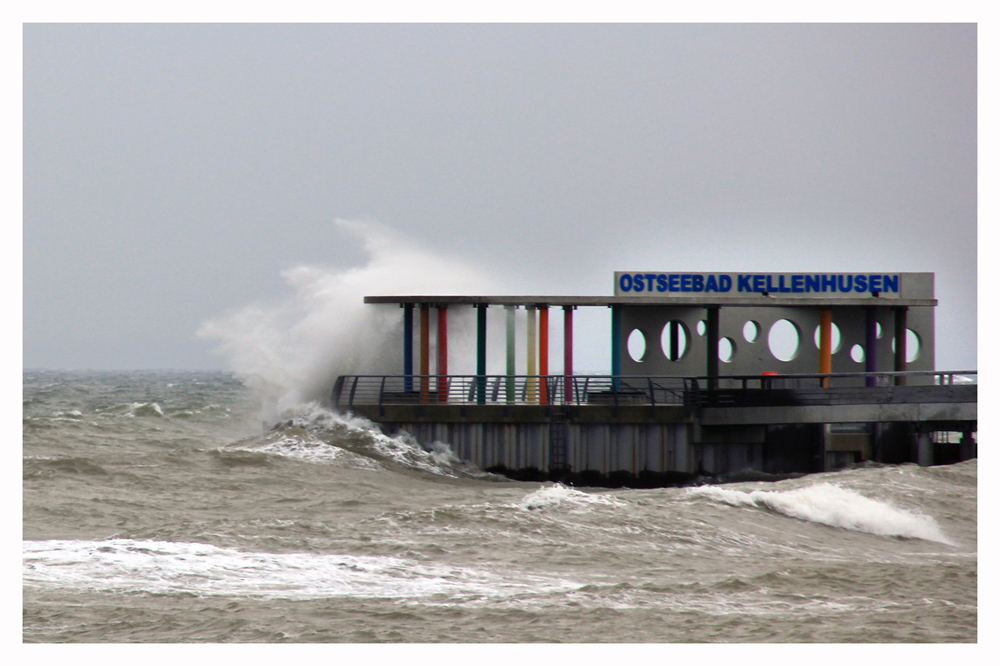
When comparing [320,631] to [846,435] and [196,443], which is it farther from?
[196,443]

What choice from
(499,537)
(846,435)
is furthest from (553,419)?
(499,537)

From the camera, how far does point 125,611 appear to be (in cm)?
1134

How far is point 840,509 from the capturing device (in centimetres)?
1912

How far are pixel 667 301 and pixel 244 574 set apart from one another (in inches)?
629

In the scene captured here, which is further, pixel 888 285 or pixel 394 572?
pixel 888 285

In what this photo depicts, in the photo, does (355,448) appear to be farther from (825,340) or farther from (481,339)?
(825,340)

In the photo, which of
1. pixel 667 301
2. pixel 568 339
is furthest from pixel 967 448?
pixel 568 339

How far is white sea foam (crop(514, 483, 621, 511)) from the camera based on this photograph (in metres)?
17.8

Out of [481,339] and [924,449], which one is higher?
[481,339]

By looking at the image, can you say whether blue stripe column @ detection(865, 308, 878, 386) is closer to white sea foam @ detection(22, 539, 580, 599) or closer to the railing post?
the railing post

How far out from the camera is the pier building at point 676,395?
2505 centimetres

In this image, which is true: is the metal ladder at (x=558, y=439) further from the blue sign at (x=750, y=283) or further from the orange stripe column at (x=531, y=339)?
the blue sign at (x=750, y=283)

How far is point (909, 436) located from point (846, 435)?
1402 mm

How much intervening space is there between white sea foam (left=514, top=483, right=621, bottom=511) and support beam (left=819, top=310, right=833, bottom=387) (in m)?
11.3
